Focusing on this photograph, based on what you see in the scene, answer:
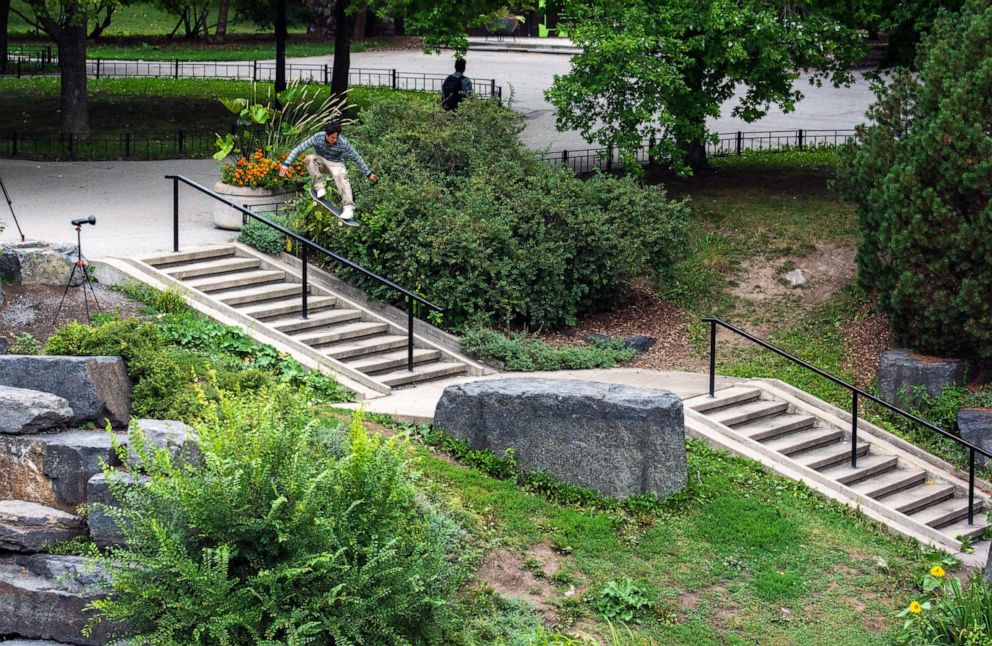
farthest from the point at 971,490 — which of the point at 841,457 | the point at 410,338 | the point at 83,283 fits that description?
the point at 83,283

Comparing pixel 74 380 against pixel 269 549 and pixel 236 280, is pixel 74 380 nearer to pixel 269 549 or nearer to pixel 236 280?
pixel 269 549

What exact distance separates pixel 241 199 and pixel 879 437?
9.35m

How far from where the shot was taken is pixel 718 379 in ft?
53.7

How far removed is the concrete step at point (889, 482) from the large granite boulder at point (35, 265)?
939 cm

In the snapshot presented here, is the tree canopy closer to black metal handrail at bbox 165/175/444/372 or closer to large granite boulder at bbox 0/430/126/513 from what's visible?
black metal handrail at bbox 165/175/444/372

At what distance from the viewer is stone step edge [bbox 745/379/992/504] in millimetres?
15250

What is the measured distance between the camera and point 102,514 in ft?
30.3

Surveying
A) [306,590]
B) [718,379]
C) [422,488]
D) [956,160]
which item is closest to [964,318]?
[956,160]

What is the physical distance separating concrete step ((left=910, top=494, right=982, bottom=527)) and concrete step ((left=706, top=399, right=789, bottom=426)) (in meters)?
2.01

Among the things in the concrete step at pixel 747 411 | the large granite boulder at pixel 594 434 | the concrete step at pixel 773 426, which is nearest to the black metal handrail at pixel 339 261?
the large granite boulder at pixel 594 434

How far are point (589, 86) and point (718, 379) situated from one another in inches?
244

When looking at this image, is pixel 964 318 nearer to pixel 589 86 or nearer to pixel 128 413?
pixel 589 86

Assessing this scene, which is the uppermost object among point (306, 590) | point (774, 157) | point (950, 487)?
point (774, 157)

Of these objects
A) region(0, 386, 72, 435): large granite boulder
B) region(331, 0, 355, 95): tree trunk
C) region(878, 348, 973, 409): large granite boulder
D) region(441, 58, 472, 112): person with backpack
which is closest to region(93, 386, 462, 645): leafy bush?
region(0, 386, 72, 435): large granite boulder
